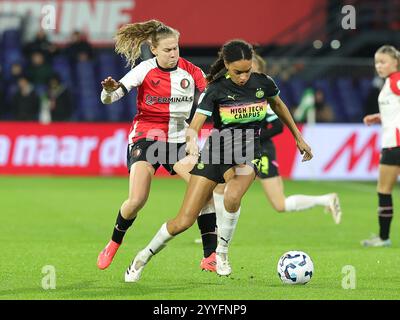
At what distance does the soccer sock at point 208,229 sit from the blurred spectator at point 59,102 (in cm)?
1384

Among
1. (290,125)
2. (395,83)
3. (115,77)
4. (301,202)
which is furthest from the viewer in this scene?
(115,77)

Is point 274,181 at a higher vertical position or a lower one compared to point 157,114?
lower

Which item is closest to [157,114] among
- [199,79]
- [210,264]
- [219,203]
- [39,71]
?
[199,79]

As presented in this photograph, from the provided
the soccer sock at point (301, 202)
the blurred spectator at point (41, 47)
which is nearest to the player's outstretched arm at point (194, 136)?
the soccer sock at point (301, 202)

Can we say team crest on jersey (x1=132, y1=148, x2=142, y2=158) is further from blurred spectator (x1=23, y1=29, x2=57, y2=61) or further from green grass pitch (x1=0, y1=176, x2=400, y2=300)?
blurred spectator (x1=23, y1=29, x2=57, y2=61)

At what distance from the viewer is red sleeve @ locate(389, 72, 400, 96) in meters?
11.9

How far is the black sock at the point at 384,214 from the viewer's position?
39.9 feet

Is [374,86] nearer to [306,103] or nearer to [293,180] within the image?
[306,103]

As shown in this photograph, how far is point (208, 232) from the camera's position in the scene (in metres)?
9.78

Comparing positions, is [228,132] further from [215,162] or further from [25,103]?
[25,103]

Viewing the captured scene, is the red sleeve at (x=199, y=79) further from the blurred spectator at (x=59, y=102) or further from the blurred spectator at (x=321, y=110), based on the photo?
the blurred spectator at (x=321, y=110)

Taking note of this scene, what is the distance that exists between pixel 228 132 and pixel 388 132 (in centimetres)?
356

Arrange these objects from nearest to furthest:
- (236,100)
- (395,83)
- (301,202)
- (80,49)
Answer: (236,100) → (395,83) → (301,202) → (80,49)
